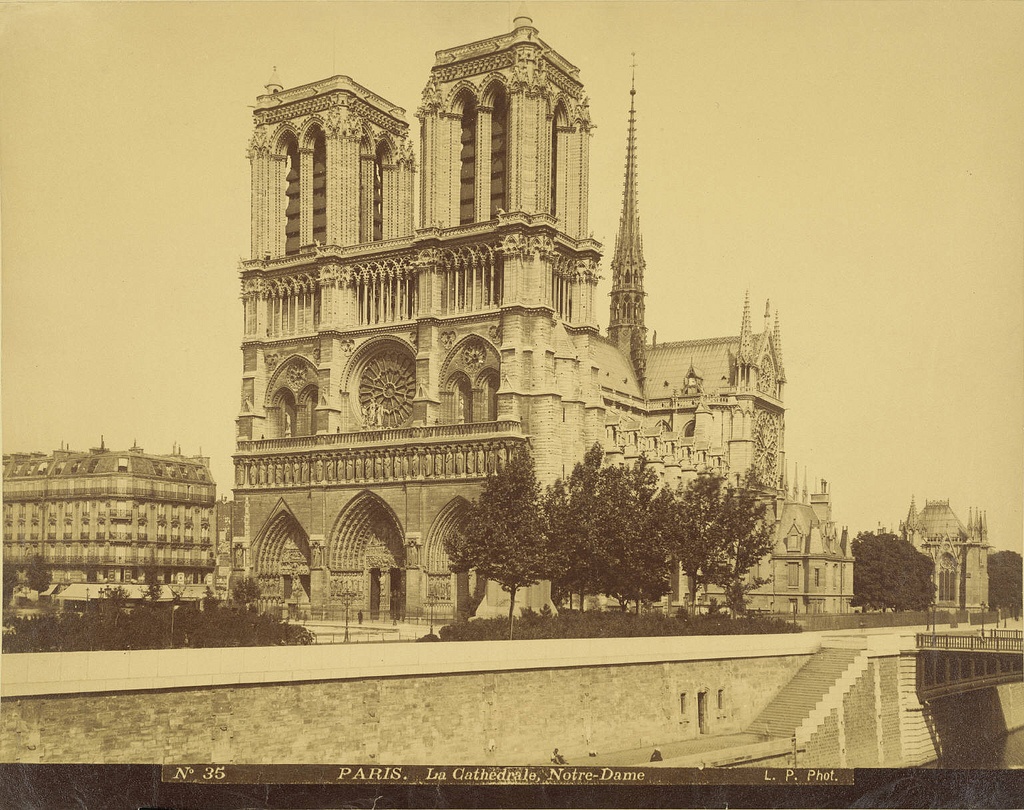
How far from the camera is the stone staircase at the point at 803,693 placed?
3316 centimetres

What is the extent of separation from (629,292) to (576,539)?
103 ft

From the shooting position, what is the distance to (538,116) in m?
46.9

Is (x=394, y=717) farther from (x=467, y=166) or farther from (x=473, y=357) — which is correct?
(x=467, y=166)

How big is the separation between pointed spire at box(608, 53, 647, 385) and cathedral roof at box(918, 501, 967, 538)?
30.4 m

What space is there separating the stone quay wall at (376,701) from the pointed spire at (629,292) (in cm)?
3401

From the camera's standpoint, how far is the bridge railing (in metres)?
35.9

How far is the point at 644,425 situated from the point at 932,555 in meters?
23.2

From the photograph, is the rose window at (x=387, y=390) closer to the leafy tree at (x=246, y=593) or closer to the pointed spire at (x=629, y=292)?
the leafy tree at (x=246, y=593)

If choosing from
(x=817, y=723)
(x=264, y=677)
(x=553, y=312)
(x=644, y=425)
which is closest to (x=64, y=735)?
(x=264, y=677)

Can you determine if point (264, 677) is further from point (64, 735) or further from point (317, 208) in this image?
point (317, 208)

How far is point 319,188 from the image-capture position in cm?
5312

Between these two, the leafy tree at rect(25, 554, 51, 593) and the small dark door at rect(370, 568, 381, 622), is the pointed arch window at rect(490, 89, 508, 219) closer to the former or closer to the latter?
the small dark door at rect(370, 568, 381, 622)
